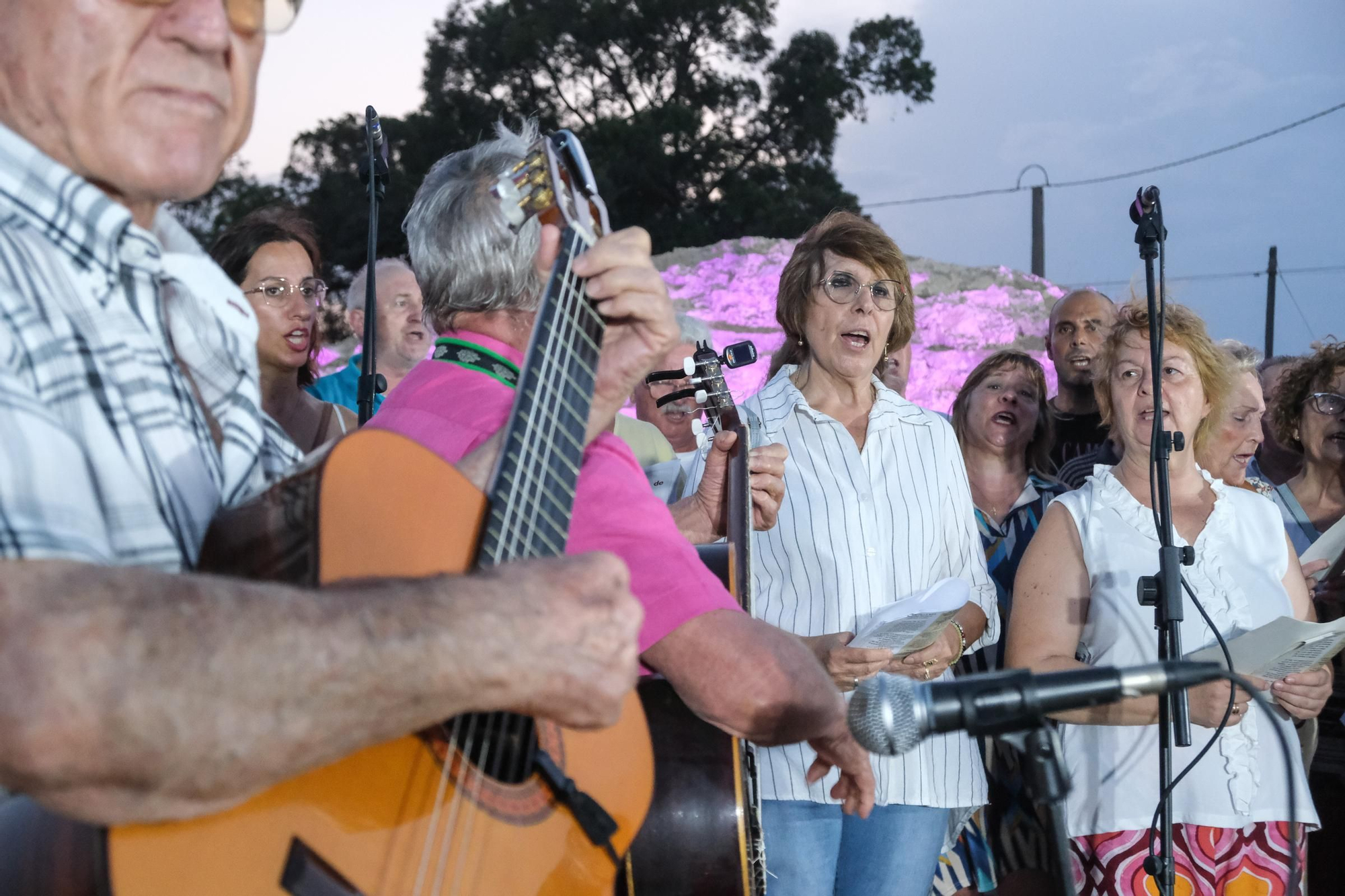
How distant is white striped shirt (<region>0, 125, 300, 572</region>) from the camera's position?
947 millimetres

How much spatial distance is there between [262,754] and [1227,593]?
321 cm

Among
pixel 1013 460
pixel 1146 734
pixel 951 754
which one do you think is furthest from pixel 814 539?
pixel 1013 460

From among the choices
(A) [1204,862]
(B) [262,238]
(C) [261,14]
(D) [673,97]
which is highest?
(D) [673,97]

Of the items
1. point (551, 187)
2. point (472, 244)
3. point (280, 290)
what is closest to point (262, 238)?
point (280, 290)

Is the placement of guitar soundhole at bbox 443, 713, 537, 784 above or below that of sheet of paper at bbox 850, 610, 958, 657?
above

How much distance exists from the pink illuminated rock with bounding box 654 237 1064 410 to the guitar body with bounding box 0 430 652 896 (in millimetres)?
11792

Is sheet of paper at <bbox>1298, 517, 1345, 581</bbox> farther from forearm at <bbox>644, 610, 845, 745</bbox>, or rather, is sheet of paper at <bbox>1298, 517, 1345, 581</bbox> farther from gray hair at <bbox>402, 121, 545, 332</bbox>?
gray hair at <bbox>402, 121, 545, 332</bbox>

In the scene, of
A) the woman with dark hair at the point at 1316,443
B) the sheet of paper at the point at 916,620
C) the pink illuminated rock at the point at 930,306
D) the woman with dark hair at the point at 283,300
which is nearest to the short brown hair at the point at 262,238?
the woman with dark hair at the point at 283,300

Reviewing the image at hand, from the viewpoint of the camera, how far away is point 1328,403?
4949mm

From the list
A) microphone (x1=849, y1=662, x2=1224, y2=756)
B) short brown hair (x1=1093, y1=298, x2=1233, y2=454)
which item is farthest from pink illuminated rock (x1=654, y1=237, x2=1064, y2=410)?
microphone (x1=849, y1=662, x2=1224, y2=756)

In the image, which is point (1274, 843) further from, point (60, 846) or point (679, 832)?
point (60, 846)

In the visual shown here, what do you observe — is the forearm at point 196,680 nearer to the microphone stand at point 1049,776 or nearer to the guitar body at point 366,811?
the guitar body at point 366,811

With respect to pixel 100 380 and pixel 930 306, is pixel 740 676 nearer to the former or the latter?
pixel 100 380

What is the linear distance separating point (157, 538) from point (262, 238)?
136 inches
